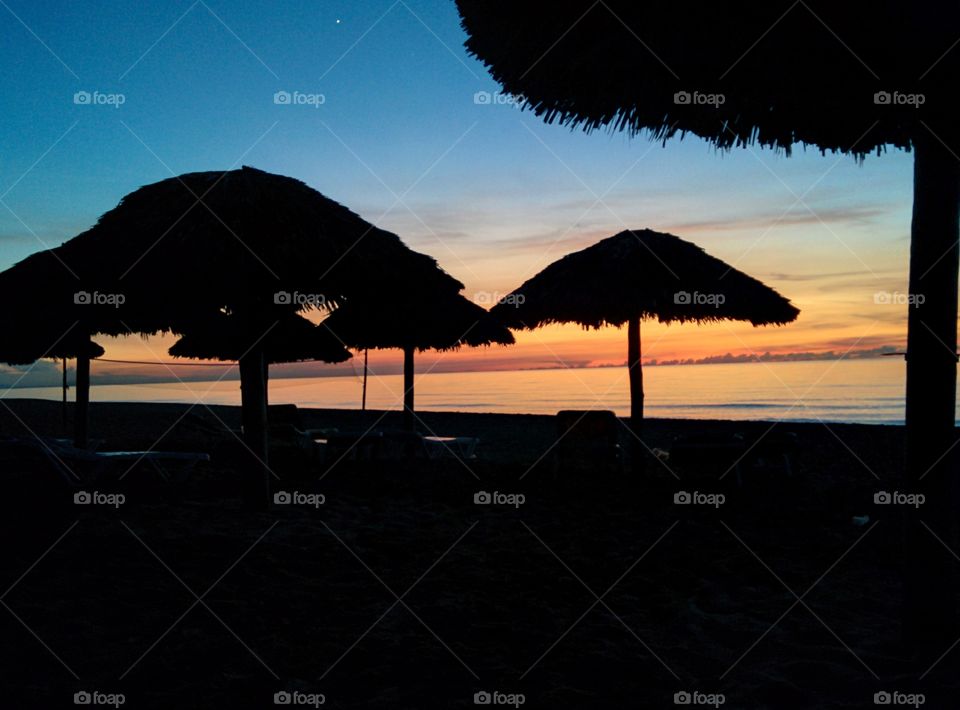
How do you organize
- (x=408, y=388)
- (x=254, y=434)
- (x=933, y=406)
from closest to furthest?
(x=933, y=406), (x=254, y=434), (x=408, y=388)

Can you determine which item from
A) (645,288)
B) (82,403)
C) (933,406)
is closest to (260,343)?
(645,288)

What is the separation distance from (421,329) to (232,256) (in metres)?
6.03

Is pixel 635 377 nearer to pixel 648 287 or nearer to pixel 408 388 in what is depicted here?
pixel 648 287

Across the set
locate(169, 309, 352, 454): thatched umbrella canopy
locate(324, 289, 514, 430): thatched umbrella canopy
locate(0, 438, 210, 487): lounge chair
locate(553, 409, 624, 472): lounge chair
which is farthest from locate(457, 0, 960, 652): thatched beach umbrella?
locate(324, 289, 514, 430): thatched umbrella canopy

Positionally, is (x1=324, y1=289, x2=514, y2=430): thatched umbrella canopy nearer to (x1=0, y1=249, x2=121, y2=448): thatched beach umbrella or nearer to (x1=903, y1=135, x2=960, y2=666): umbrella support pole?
(x1=0, y1=249, x2=121, y2=448): thatched beach umbrella

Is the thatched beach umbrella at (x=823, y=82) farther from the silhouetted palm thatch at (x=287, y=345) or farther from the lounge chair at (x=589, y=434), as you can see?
the silhouetted palm thatch at (x=287, y=345)

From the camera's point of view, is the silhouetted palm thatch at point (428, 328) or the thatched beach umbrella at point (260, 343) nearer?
the thatched beach umbrella at point (260, 343)

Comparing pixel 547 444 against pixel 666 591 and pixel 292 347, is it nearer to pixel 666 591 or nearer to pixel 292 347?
pixel 292 347

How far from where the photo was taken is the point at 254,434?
23.7 ft

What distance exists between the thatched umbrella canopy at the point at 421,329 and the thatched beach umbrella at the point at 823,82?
21.0 feet

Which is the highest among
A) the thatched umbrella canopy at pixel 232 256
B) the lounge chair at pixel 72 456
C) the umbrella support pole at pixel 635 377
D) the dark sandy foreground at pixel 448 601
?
the thatched umbrella canopy at pixel 232 256

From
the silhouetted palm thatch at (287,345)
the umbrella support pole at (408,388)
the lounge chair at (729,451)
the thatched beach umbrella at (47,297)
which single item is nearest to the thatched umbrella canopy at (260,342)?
the silhouetted palm thatch at (287,345)

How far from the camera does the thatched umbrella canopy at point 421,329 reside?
11.7m

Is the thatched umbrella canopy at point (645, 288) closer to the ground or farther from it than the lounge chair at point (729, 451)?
farther from it
